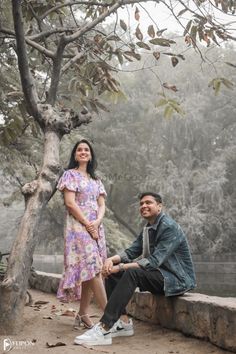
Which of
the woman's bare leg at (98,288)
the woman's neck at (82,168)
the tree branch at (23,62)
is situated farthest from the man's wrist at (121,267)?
the tree branch at (23,62)

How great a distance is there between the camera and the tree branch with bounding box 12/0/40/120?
3.48 m

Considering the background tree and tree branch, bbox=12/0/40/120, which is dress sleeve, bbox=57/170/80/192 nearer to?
the background tree

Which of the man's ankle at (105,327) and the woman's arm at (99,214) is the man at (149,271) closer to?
the man's ankle at (105,327)

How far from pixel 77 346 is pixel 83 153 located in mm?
1514

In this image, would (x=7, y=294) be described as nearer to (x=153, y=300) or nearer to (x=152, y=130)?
(x=153, y=300)

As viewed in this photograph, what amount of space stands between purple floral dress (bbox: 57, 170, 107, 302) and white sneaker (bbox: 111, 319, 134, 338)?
0.37 meters

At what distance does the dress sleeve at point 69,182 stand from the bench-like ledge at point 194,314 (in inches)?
44.0

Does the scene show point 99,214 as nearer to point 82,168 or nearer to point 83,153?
point 82,168

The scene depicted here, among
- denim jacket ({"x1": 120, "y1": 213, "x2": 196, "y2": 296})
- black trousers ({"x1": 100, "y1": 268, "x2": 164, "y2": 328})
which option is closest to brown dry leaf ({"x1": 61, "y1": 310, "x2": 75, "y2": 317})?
black trousers ({"x1": 100, "y1": 268, "x2": 164, "y2": 328})

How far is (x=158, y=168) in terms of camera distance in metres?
18.4

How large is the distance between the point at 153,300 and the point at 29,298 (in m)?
1.51

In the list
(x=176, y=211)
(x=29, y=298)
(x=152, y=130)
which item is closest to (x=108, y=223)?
(x=176, y=211)

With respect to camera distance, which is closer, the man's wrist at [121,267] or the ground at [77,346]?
the ground at [77,346]

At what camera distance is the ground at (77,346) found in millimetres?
2867
